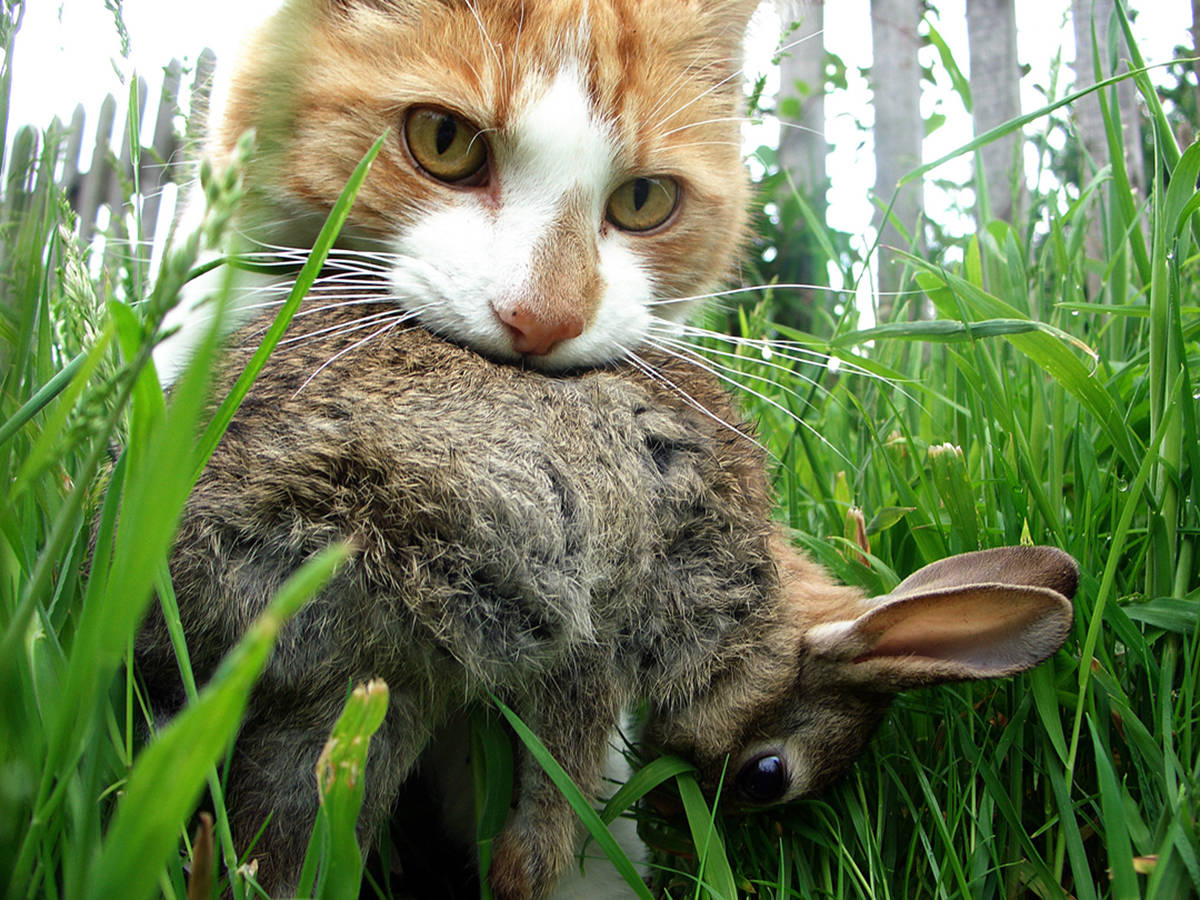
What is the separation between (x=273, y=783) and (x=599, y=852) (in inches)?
25.6

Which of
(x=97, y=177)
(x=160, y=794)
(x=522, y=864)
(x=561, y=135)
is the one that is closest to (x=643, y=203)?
(x=561, y=135)

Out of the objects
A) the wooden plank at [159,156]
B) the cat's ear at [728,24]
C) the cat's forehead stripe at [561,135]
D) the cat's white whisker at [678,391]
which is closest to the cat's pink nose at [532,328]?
the cat's white whisker at [678,391]

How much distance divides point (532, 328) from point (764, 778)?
72 cm

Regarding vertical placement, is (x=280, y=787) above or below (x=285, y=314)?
below

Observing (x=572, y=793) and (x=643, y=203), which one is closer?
(x=572, y=793)

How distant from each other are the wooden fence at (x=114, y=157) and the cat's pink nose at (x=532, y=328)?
0.58 metres

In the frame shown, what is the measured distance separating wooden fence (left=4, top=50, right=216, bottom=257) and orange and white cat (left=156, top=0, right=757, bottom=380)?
10.3 inches

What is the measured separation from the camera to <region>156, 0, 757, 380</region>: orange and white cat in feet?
4.88

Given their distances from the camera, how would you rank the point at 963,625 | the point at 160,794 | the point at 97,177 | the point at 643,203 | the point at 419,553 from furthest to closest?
the point at 97,177 → the point at 643,203 → the point at 963,625 → the point at 419,553 → the point at 160,794

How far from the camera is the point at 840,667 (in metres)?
1.42

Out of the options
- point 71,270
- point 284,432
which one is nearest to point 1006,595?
point 284,432

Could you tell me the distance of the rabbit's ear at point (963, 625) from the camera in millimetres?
1263

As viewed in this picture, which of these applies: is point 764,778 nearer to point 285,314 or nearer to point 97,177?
point 285,314

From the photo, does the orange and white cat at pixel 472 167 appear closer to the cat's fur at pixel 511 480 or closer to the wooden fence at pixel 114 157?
the cat's fur at pixel 511 480
